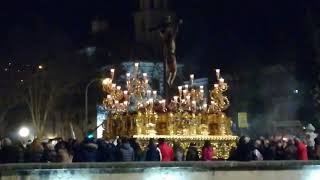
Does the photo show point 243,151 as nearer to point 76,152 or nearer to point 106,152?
point 106,152

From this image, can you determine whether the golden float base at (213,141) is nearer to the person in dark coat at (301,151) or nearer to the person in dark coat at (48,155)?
the person in dark coat at (301,151)

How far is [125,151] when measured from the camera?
2133 cm

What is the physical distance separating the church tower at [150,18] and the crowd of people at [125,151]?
65963mm

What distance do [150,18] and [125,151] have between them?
7167 cm

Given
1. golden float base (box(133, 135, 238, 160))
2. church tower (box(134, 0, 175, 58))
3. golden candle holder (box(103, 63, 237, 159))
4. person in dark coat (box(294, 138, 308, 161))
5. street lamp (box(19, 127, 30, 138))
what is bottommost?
person in dark coat (box(294, 138, 308, 161))

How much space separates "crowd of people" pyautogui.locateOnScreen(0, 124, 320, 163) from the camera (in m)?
20.4

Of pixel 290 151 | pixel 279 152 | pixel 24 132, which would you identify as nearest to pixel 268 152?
pixel 279 152

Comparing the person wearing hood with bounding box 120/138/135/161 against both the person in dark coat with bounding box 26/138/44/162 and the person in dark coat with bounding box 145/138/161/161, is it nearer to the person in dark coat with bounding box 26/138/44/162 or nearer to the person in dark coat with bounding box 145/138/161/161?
the person in dark coat with bounding box 145/138/161/161

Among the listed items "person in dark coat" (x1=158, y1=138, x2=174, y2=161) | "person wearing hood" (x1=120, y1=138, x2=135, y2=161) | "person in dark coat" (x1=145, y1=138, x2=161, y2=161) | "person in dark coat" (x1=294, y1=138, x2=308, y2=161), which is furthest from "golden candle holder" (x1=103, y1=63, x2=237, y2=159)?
"person wearing hood" (x1=120, y1=138, x2=135, y2=161)

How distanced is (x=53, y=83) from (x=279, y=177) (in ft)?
138

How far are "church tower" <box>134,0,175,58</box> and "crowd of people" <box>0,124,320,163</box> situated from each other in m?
66.0

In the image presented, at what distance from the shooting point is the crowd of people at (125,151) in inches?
804

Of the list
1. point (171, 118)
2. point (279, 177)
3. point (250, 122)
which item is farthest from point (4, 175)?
point (250, 122)

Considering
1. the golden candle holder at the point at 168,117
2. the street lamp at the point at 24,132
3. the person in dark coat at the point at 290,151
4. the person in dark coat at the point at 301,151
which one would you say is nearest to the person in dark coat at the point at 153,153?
the person in dark coat at the point at 290,151
